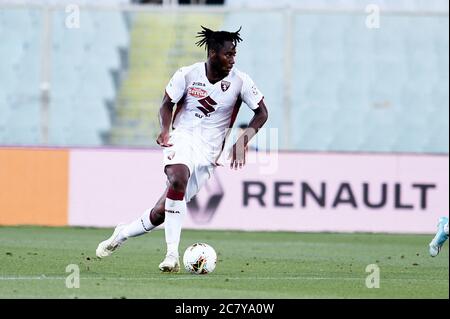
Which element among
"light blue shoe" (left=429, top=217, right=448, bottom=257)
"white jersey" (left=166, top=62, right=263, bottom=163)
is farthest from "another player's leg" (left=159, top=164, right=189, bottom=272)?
"light blue shoe" (left=429, top=217, right=448, bottom=257)

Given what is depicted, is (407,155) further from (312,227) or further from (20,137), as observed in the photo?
(20,137)

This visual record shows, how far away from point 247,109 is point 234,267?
10.1 meters

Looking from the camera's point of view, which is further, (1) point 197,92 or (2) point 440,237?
(2) point 440,237

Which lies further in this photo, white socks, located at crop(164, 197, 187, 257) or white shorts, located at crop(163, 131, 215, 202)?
white shorts, located at crop(163, 131, 215, 202)

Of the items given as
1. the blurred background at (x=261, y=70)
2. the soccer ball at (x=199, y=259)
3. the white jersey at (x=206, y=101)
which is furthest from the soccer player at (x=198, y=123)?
the blurred background at (x=261, y=70)

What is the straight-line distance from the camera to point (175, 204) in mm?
10398

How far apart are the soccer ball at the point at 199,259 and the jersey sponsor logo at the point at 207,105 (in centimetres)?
134

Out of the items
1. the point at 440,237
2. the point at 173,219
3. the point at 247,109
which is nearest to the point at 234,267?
the point at 173,219

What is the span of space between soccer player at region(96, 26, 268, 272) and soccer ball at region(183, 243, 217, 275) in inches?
11.5

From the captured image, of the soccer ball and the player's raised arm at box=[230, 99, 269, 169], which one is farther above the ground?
the player's raised arm at box=[230, 99, 269, 169]

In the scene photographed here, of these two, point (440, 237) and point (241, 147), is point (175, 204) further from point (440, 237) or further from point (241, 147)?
point (440, 237)

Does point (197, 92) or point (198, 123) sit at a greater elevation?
point (197, 92)

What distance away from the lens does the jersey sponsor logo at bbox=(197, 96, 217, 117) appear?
35.5ft

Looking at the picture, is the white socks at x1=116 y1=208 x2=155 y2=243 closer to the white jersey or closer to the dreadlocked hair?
the white jersey
